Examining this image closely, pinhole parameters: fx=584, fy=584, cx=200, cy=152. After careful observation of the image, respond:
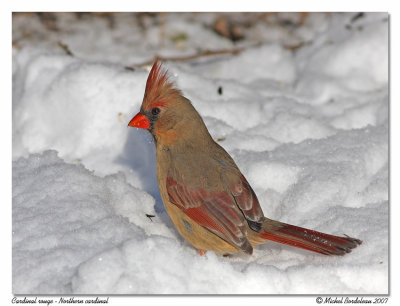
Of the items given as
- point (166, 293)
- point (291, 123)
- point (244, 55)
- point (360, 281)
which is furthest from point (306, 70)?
point (166, 293)

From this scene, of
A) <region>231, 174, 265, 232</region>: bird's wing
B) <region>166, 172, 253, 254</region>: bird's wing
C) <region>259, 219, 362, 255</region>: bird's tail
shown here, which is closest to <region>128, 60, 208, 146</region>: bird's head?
<region>166, 172, 253, 254</region>: bird's wing

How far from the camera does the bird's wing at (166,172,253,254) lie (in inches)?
118

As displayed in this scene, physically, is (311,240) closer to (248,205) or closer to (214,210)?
(248,205)

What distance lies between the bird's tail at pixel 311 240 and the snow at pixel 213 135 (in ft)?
0.18

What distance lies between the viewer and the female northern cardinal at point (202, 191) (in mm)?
3025

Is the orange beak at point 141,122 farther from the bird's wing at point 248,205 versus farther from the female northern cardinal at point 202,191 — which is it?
the bird's wing at point 248,205

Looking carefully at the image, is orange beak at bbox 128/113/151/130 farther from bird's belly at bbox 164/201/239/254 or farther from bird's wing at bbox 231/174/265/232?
bird's wing at bbox 231/174/265/232

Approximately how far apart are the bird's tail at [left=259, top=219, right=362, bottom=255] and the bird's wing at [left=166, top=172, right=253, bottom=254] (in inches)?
5.8

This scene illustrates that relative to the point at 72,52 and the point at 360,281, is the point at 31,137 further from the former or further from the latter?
the point at 360,281

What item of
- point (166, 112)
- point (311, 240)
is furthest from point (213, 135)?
point (311, 240)

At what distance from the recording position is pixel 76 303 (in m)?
2.71

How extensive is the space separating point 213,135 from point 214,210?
126cm

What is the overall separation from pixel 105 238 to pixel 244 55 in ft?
9.98

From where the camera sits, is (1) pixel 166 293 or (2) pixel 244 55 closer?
(1) pixel 166 293
